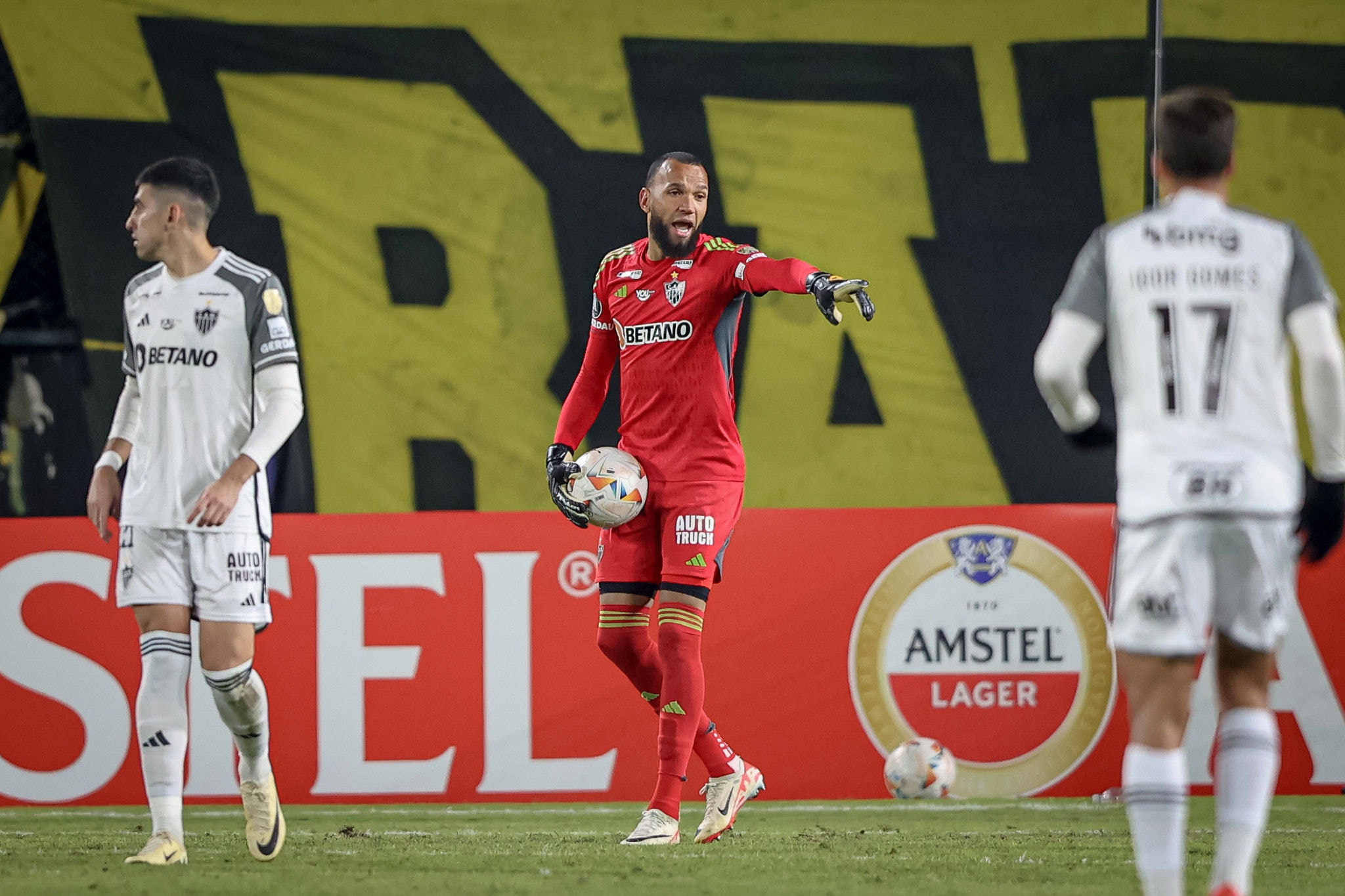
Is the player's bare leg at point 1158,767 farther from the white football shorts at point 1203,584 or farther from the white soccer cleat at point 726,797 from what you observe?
the white soccer cleat at point 726,797

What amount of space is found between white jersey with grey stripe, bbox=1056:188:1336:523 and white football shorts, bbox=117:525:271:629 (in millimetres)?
2540

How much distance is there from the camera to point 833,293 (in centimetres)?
455

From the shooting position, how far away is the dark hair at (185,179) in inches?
176

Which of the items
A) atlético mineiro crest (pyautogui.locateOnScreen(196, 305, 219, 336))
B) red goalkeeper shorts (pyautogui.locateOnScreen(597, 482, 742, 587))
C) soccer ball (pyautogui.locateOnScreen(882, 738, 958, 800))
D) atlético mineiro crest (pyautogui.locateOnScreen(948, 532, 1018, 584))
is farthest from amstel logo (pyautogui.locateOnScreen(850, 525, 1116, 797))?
atlético mineiro crest (pyautogui.locateOnScreen(196, 305, 219, 336))

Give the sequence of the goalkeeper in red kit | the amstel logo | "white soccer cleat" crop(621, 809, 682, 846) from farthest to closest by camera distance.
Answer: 1. the amstel logo
2. the goalkeeper in red kit
3. "white soccer cleat" crop(621, 809, 682, 846)

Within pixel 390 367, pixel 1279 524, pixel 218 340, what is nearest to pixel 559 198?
pixel 390 367

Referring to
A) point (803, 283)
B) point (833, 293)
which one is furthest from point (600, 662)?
point (833, 293)

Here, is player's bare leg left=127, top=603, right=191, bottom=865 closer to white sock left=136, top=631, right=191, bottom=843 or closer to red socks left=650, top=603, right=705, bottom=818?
white sock left=136, top=631, right=191, bottom=843

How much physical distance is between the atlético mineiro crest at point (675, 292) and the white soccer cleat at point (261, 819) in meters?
1.97

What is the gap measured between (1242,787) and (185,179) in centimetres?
326

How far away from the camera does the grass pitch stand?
405 cm

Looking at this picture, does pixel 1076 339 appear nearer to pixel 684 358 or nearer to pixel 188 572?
pixel 684 358

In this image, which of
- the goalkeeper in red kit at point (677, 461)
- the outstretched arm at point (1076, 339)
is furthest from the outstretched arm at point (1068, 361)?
the goalkeeper in red kit at point (677, 461)

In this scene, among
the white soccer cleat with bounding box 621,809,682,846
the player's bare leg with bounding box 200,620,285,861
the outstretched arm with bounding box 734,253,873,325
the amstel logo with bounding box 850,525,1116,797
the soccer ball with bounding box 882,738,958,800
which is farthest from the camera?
the amstel logo with bounding box 850,525,1116,797
